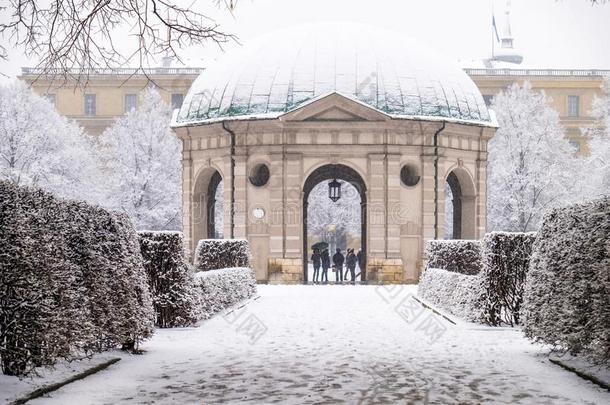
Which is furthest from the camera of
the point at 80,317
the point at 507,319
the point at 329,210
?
the point at 329,210

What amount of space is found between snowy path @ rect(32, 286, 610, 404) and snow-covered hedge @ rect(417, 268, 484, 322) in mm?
642

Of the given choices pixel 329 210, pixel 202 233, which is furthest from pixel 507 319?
pixel 329 210

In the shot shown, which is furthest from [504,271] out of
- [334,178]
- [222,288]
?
[334,178]

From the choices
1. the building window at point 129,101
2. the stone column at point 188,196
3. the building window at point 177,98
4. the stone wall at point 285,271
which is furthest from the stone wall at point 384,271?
the building window at point 129,101

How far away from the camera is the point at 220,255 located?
86.3 feet

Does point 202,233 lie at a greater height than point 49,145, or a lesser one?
lesser

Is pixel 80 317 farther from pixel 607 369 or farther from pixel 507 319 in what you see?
pixel 507 319

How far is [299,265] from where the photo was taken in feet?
103

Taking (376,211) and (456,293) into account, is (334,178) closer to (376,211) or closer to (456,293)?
(376,211)

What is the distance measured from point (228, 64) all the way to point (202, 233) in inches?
264

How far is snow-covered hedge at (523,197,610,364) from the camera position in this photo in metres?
10.3

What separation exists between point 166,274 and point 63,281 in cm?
595

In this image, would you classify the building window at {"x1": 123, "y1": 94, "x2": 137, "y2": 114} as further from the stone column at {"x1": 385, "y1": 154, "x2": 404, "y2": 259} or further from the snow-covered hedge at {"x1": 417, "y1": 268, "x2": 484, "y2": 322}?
the snow-covered hedge at {"x1": 417, "y1": 268, "x2": 484, "y2": 322}

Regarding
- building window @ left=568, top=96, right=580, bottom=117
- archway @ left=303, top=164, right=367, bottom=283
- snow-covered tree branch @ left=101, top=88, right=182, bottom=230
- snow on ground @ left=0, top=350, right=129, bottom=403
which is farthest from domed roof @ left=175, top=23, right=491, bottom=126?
building window @ left=568, top=96, right=580, bottom=117
